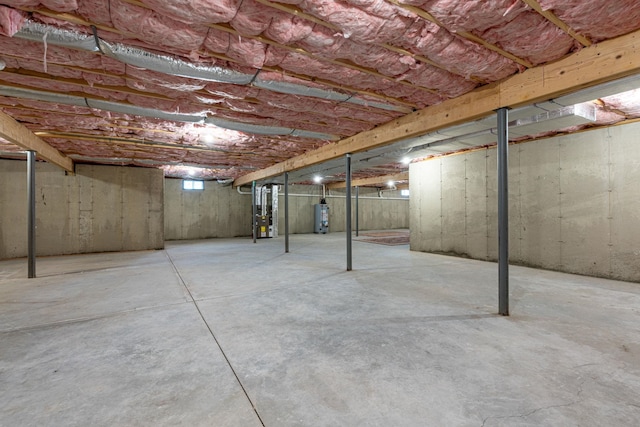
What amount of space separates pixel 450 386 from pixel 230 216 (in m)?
11.0

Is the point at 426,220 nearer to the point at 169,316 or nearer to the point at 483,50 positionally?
the point at 483,50

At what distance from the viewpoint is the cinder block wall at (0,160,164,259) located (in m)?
7.00

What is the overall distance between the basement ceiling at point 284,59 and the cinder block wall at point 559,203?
0.62 metres

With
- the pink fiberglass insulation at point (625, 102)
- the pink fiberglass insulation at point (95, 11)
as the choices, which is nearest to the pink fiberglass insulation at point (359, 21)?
the pink fiberglass insulation at point (95, 11)

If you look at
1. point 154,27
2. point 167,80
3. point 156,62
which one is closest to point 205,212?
point 167,80

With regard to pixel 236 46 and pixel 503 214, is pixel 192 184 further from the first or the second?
pixel 503 214

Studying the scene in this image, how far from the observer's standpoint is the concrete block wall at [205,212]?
423 inches

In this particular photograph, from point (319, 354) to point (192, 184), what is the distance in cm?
1036

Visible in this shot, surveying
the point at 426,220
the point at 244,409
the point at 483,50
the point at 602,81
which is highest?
the point at 483,50

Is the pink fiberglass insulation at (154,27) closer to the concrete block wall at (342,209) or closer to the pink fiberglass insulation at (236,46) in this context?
the pink fiberglass insulation at (236,46)

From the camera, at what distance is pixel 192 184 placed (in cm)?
1104

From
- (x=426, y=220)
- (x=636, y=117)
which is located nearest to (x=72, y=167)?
(x=426, y=220)

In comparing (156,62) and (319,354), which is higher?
(156,62)

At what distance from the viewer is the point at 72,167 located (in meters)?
7.32
